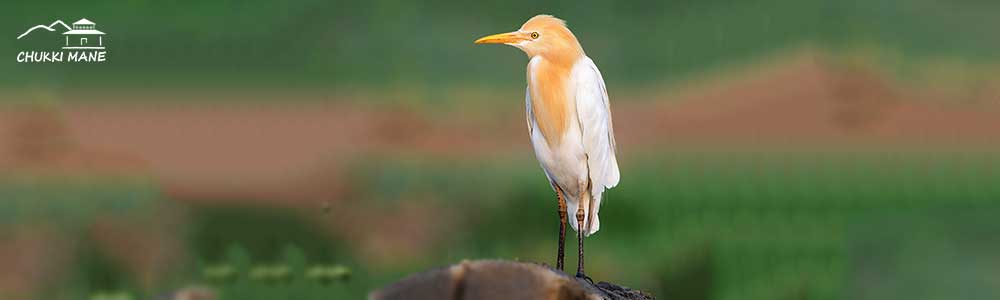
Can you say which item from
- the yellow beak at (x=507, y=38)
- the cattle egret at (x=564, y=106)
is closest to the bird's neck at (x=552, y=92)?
the cattle egret at (x=564, y=106)

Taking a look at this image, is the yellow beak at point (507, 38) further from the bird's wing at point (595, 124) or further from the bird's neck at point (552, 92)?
the bird's wing at point (595, 124)

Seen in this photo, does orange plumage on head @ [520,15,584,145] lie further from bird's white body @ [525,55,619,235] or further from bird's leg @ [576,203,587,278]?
bird's leg @ [576,203,587,278]

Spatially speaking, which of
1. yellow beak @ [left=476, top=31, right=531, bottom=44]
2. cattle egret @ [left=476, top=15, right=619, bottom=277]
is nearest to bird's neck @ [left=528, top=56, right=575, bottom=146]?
cattle egret @ [left=476, top=15, right=619, bottom=277]

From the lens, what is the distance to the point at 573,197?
473 cm

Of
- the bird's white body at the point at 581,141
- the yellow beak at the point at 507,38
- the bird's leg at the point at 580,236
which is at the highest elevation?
the yellow beak at the point at 507,38

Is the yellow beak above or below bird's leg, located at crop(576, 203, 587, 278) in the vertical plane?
above

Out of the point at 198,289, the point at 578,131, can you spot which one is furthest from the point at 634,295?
the point at 198,289

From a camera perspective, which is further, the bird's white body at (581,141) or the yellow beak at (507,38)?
the bird's white body at (581,141)

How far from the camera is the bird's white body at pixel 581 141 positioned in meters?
4.43

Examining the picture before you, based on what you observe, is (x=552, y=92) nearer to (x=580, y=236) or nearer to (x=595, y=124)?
(x=595, y=124)

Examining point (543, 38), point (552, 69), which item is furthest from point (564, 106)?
point (543, 38)

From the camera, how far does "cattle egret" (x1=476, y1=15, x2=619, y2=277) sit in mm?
4371

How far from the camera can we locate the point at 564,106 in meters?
4.42

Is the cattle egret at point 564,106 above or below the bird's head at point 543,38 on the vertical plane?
below
